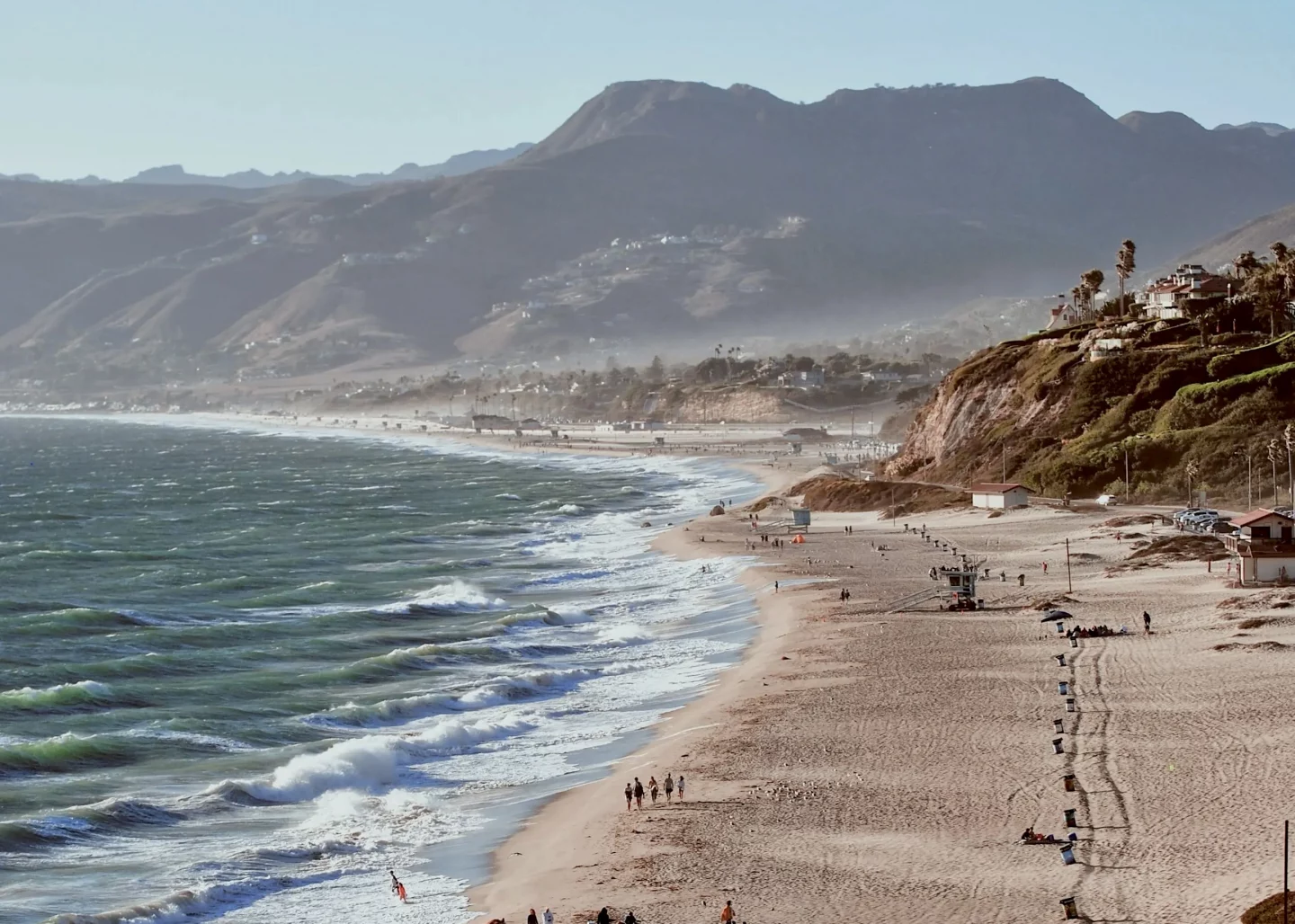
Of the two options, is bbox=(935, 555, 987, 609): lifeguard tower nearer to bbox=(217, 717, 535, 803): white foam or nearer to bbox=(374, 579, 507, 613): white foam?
bbox=(374, 579, 507, 613): white foam

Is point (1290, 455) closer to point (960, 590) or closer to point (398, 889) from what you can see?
point (960, 590)

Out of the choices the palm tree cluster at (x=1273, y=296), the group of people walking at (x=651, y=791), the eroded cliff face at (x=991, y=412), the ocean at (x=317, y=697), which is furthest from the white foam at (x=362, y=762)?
the palm tree cluster at (x=1273, y=296)

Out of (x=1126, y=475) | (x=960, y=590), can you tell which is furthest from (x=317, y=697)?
(x=1126, y=475)

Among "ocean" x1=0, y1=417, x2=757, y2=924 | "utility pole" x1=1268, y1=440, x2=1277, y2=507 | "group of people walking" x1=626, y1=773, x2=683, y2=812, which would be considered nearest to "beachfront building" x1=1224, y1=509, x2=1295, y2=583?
"ocean" x1=0, y1=417, x2=757, y2=924

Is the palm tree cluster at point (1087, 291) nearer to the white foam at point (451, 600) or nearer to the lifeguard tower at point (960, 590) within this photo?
the lifeguard tower at point (960, 590)

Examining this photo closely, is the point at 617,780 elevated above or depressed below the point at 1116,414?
below

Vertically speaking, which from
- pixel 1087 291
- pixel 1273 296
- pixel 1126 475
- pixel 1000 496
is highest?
pixel 1087 291

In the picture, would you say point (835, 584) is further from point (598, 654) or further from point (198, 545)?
point (198, 545)
